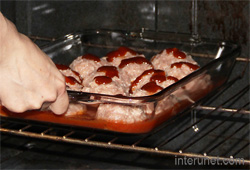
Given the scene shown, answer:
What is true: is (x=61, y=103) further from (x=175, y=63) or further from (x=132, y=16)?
(x=132, y=16)

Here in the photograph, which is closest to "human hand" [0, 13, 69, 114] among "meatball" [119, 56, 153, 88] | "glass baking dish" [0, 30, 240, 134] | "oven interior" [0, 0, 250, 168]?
"glass baking dish" [0, 30, 240, 134]

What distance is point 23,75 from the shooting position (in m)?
0.67

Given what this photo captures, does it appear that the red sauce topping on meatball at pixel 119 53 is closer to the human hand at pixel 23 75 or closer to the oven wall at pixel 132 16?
the oven wall at pixel 132 16

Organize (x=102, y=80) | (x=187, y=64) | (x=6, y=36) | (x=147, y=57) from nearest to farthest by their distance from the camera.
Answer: (x=6, y=36) → (x=102, y=80) → (x=187, y=64) → (x=147, y=57)

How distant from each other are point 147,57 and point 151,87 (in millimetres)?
279

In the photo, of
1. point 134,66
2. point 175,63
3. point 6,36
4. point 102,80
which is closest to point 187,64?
point 175,63

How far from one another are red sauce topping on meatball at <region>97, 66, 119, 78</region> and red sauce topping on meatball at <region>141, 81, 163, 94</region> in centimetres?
9

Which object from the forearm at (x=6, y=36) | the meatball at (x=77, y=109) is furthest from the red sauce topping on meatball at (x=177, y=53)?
the forearm at (x=6, y=36)

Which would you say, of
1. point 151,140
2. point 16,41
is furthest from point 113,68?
point 16,41

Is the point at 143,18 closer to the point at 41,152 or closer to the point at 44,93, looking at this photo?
the point at 41,152

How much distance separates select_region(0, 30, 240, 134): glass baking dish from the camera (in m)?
0.99

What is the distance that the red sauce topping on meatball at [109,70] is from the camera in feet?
3.84

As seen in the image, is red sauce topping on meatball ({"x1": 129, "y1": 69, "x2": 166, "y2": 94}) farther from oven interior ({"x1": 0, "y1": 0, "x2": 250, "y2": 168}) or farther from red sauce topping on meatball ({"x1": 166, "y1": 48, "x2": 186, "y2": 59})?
oven interior ({"x1": 0, "y1": 0, "x2": 250, "y2": 168})

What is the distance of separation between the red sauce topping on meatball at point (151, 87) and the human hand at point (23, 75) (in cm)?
41
